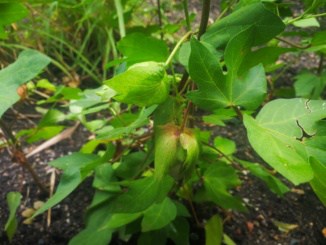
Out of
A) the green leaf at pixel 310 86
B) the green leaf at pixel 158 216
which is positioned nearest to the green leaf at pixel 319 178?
the green leaf at pixel 158 216

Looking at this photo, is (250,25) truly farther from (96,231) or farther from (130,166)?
(96,231)

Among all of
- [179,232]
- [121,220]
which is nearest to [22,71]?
[121,220]

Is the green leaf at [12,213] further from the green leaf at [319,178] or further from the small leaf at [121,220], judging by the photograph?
the green leaf at [319,178]

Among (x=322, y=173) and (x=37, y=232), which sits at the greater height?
(x=322, y=173)

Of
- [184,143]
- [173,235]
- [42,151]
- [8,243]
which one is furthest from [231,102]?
[42,151]

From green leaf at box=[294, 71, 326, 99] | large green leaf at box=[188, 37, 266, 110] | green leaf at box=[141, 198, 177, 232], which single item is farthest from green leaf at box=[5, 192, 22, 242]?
green leaf at box=[294, 71, 326, 99]

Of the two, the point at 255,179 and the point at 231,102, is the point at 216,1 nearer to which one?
the point at 255,179
